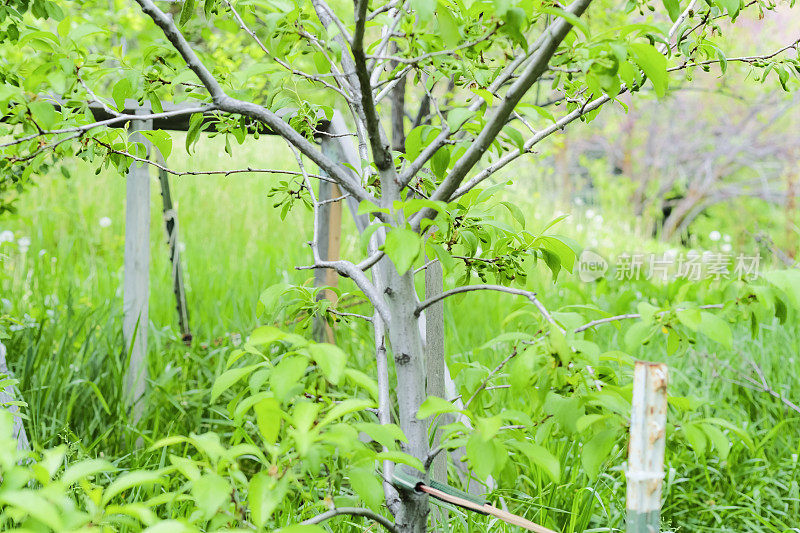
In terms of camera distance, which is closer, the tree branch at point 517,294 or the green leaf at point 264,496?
the green leaf at point 264,496

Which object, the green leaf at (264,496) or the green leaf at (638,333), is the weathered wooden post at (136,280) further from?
the green leaf at (638,333)

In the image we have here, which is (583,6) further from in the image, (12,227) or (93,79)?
(12,227)

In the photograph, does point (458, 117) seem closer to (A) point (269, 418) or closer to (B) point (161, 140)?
(A) point (269, 418)

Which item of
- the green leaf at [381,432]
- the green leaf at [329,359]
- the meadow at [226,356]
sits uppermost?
the green leaf at [329,359]

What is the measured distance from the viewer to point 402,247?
97cm

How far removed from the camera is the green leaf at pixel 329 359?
0.87 m

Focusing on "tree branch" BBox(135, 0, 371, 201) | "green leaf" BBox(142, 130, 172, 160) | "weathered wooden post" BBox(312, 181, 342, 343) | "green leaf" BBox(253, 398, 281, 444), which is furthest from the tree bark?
"weathered wooden post" BBox(312, 181, 342, 343)

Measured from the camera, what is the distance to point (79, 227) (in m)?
4.89

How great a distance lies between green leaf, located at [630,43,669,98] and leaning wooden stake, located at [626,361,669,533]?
15.9 inches

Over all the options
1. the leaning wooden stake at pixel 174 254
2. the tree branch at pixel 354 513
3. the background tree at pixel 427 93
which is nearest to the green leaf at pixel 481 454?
the background tree at pixel 427 93

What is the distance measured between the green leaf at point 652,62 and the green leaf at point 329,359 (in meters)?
0.59

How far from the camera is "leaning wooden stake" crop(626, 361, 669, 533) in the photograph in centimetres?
97

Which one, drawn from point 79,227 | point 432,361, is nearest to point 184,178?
point 79,227

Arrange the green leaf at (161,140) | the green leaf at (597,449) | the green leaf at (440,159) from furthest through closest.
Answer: the green leaf at (161,140)
the green leaf at (440,159)
the green leaf at (597,449)
